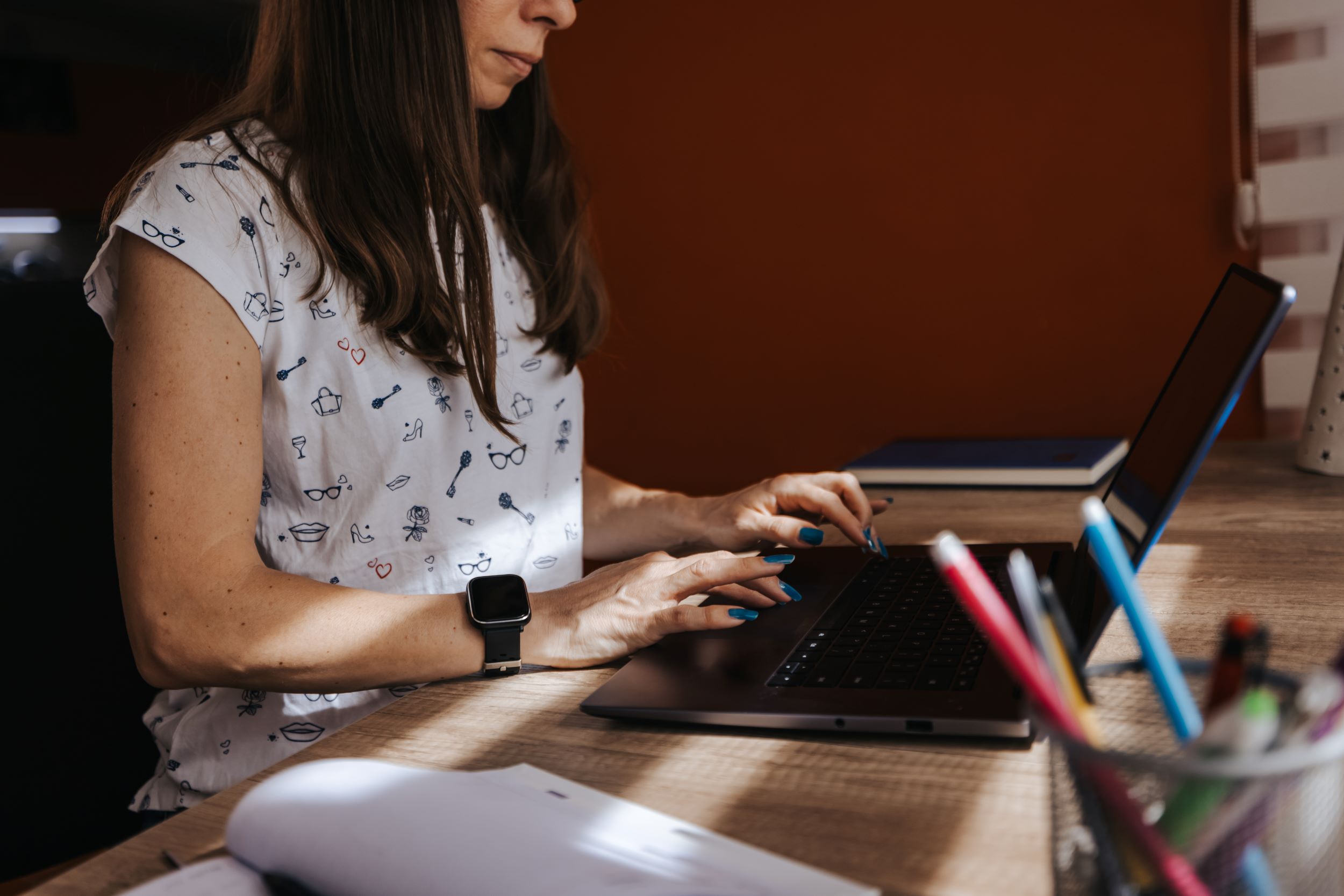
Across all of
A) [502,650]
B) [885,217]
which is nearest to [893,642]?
[502,650]

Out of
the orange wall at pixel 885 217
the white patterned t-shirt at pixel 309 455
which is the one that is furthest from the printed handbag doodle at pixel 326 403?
the orange wall at pixel 885 217

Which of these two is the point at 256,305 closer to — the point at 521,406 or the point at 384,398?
the point at 384,398

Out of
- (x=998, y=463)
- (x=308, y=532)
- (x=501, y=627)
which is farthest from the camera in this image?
(x=998, y=463)

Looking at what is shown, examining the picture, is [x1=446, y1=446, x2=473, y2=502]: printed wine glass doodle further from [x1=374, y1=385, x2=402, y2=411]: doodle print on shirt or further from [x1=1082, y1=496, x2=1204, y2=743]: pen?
[x1=1082, y1=496, x2=1204, y2=743]: pen

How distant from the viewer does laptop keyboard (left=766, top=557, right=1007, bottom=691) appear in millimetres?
667

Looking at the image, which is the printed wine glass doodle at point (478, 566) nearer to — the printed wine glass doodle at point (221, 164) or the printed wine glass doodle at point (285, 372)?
the printed wine glass doodle at point (285, 372)

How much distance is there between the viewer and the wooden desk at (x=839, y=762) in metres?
0.49

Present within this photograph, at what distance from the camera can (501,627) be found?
80 centimetres

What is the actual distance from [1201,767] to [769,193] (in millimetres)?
1569

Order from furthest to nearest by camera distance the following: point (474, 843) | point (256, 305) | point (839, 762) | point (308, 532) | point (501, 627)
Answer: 1. point (308, 532)
2. point (256, 305)
3. point (501, 627)
4. point (839, 762)
5. point (474, 843)

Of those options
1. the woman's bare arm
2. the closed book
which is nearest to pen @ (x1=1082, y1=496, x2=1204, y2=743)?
the woman's bare arm

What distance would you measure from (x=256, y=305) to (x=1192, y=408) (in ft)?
2.46

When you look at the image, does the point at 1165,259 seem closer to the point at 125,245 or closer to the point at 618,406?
the point at 618,406

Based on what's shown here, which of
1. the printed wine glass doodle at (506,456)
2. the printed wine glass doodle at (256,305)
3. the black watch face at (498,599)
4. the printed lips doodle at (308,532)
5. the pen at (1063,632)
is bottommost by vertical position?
the black watch face at (498,599)
